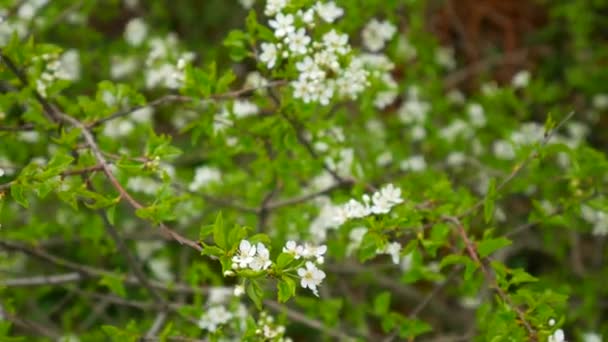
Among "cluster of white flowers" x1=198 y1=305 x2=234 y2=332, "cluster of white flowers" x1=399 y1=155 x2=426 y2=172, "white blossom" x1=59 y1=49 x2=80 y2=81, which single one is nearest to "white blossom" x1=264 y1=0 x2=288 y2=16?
"cluster of white flowers" x1=198 y1=305 x2=234 y2=332

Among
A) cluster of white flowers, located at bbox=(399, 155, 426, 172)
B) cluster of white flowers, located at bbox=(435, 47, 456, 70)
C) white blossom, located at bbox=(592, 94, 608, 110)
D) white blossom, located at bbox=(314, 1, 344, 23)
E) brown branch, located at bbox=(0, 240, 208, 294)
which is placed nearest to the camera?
white blossom, located at bbox=(314, 1, 344, 23)

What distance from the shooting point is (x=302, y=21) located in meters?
2.78

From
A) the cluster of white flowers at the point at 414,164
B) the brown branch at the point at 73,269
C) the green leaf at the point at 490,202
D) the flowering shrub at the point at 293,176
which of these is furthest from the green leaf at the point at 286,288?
the cluster of white flowers at the point at 414,164

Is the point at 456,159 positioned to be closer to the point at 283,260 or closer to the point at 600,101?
the point at 600,101

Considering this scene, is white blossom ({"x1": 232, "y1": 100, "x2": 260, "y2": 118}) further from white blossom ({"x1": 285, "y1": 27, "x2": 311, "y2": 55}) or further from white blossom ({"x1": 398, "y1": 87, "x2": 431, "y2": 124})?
white blossom ({"x1": 398, "y1": 87, "x2": 431, "y2": 124})

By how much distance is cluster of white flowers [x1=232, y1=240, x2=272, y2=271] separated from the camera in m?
2.15

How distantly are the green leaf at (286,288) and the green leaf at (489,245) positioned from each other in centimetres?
80

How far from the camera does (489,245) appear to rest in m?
2.63

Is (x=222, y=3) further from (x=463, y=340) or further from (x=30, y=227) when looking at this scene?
(x=463, y=340)

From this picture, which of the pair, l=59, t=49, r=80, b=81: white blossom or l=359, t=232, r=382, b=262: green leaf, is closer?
l=359, t=232, r=382, b=262: green leaf

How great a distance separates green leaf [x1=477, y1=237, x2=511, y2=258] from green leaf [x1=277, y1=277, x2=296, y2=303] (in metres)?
0.80

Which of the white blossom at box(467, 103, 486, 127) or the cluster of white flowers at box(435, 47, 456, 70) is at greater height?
the cluster of white flowers at box(435, 47, 456, 70)

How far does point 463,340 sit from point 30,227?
201 cm

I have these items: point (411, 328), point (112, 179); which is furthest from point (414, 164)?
point (112, 179)
